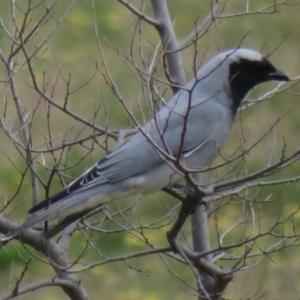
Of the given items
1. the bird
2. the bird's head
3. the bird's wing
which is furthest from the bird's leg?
the bird's head

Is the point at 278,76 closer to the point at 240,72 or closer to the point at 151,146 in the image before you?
the point at 240,72

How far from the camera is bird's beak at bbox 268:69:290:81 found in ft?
14.3

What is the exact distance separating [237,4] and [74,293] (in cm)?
649

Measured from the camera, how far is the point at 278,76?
438cm

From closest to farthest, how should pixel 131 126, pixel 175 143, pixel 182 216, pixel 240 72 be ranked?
1. pixel 182 216
2. pixel 175 143
3. pixel 131 126
4. pixel 240 72

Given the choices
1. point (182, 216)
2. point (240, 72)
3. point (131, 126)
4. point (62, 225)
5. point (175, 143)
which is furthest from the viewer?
point (240, 72)

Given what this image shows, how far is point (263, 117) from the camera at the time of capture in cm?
793

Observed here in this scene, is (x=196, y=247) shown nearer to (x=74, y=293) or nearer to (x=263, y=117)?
(x=74, y=293)

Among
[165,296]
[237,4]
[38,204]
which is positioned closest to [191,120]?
[38,204]

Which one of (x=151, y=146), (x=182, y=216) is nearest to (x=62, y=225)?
(x=182, y=216)

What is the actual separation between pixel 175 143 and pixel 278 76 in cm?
Answer: 64

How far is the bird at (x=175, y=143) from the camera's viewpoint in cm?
406

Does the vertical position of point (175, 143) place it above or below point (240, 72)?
below

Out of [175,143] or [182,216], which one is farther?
[175,143]
